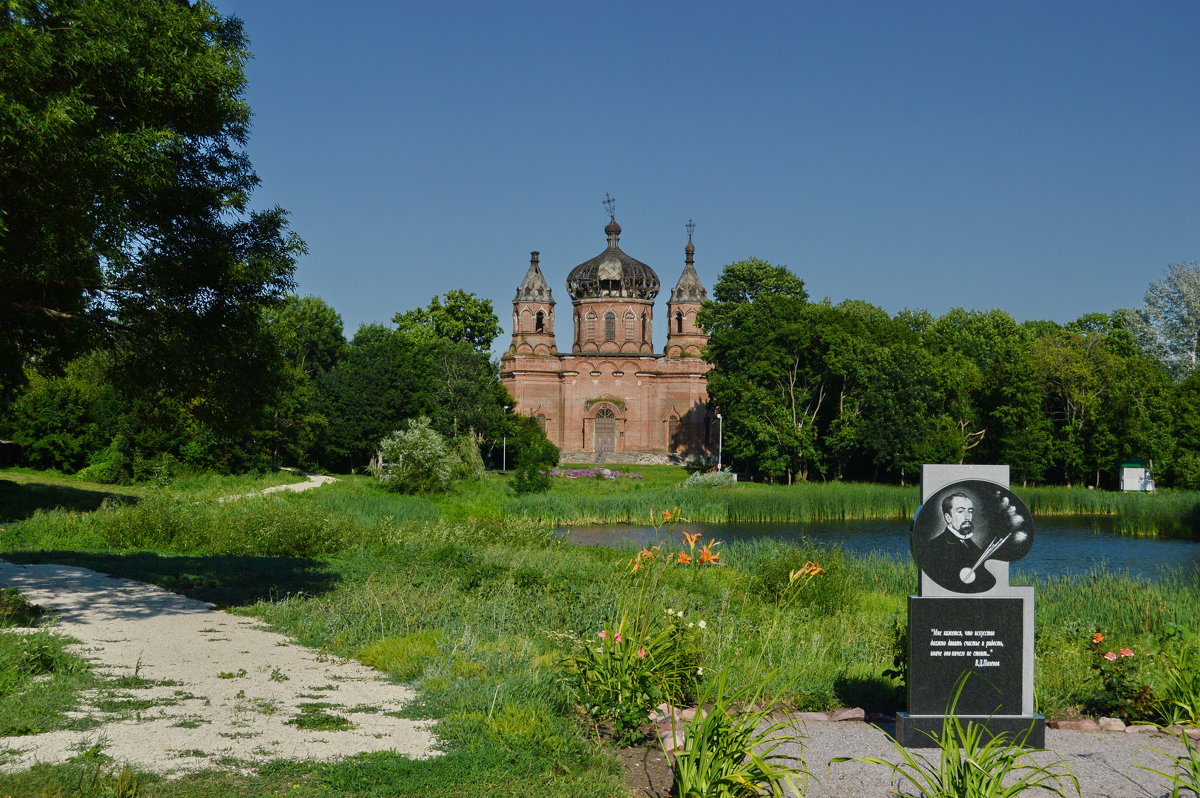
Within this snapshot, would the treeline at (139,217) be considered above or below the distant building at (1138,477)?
above

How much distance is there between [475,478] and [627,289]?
30.0m

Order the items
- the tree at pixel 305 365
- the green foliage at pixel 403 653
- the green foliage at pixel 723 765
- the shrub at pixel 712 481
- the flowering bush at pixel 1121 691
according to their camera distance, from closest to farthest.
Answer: the green foliage at pixel 723 765
the flowering bush at pixel 1121 691
the green foliage at pixel 403 653
the tree at pixel 305 365
the shrub at pixel 712 481

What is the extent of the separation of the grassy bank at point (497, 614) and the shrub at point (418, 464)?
44.3ft

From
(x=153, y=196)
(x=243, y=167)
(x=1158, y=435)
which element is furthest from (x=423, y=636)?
(x=1158, y=435)

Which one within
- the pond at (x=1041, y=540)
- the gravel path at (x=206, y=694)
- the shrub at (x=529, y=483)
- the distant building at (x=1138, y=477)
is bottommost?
the pond at (x=1041, y=540)

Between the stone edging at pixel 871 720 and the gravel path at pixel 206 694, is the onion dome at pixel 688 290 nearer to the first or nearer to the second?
the gravel path at pixel 206 694

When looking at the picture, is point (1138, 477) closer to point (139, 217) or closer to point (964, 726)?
point (964, 726)

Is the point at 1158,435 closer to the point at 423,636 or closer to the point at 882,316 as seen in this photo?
the point at 882,316

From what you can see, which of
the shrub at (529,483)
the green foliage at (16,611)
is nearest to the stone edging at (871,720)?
the green foliage at (16,611)

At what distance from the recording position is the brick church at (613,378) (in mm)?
64938

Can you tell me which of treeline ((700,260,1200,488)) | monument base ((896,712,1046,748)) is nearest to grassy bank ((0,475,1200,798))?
monument base ((896,712,1046,748))

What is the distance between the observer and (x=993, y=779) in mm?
5426

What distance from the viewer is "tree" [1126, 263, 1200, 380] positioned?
184 ft

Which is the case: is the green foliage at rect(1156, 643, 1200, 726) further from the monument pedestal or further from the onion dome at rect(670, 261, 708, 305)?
the onion dome at rect(670, 261, 708, 305)
